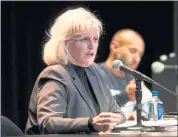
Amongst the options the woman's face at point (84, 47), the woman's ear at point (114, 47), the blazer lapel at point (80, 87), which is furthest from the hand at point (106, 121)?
the woman's ear at point (114, 47)

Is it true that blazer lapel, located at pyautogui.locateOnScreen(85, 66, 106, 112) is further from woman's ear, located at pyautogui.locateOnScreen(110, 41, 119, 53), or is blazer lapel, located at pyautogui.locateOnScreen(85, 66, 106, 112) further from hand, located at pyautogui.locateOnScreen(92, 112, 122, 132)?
woman's ear, located at pyautogui.locateOnScreen(110, 41, 119, 53)

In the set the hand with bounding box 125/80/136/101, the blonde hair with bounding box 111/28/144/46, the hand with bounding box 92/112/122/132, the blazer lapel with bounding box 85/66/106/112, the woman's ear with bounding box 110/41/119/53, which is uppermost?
the blonde hair with bounding box 111/28/144/46

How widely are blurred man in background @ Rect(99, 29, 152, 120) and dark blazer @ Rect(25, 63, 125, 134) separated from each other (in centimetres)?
129

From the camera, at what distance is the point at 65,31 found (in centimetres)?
271

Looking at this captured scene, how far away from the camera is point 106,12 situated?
6.01m

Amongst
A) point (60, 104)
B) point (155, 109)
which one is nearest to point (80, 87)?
point (60, 104)

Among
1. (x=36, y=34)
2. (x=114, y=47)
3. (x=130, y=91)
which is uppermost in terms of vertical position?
(x=36, y=34)

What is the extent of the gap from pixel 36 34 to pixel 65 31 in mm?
3081

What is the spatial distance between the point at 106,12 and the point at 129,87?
6.88 ft

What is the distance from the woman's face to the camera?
8.76 feet

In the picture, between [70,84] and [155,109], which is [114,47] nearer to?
[155,109]

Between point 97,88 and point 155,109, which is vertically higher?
A: point 97,88

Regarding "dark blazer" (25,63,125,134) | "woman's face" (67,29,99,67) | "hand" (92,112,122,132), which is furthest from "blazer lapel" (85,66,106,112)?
"hand" (92,112,122,132)

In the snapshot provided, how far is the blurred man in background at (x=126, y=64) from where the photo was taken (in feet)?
13.2
